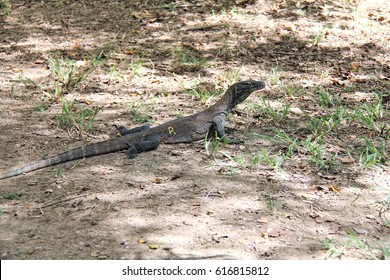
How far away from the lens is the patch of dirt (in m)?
4.32

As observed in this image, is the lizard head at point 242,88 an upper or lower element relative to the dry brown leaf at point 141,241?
lower

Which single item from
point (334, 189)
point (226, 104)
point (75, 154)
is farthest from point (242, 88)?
point (75, 154)

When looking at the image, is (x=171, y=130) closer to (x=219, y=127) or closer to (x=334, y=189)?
(x=219, y=127)

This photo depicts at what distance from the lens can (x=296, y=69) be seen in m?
8.02

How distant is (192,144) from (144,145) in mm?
587

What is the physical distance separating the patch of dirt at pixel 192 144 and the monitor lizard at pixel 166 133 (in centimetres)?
9

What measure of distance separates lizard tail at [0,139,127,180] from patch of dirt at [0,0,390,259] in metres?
0.07

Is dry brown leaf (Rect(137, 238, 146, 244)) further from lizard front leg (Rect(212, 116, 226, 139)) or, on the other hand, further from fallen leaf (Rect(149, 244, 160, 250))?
lizard front leg (Rect(212, 116, 226, 139))

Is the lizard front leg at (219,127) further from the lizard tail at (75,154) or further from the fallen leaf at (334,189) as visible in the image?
the fallen leaf at (334,189)

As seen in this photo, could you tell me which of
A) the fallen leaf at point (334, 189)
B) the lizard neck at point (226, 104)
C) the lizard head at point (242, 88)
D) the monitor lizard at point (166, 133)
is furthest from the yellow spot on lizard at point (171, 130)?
the fallen leaf at point (334, 189)

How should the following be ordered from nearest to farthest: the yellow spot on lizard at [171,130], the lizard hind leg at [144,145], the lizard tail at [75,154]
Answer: the lizard tail at [75,154], the lizard hind leg at [144,145], the yellow spot on lizard at [171,130]

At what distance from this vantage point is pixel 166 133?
5.97m

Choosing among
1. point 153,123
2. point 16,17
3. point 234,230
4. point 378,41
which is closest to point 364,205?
point 234,230

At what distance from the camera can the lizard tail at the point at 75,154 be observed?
5259 millimetres
